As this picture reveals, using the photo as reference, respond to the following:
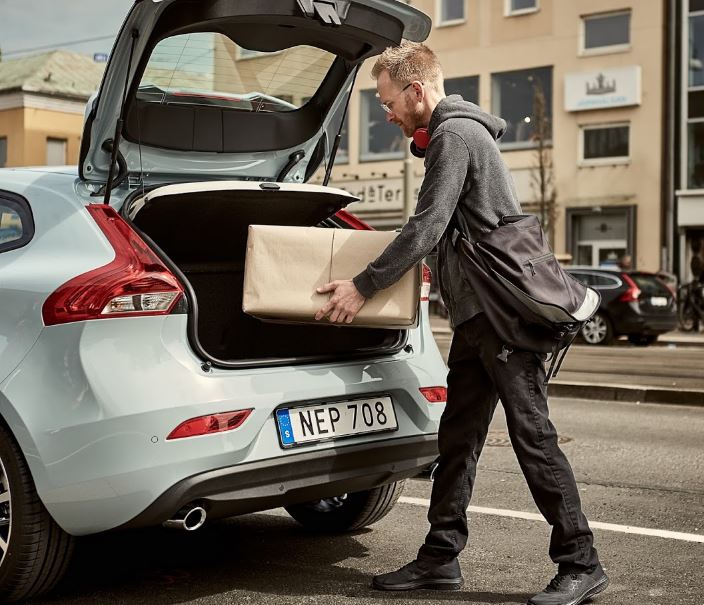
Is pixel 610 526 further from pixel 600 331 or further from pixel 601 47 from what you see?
pixel 601 47

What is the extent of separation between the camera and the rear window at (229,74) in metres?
4.51

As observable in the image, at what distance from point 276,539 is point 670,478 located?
250cm

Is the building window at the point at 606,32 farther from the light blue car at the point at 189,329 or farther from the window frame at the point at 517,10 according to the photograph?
the light blue car at the point at 189,329

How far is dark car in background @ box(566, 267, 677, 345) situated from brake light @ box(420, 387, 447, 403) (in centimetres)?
1590

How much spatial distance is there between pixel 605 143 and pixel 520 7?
505cm

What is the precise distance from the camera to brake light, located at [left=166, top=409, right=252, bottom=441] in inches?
148

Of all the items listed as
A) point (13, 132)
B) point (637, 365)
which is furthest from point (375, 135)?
point (637, 365)

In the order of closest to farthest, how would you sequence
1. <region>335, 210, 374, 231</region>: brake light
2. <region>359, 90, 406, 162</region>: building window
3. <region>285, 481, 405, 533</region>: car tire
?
1. <region>335, 210, 374, 231</region>: brake light
2. <region>285, 481, 405, 533</region>: car tire
3. <region>359, 90, 406, 162</region>: building window

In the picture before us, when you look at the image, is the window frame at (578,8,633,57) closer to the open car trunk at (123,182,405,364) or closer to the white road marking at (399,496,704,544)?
the white road marking at (399,496,704,544)

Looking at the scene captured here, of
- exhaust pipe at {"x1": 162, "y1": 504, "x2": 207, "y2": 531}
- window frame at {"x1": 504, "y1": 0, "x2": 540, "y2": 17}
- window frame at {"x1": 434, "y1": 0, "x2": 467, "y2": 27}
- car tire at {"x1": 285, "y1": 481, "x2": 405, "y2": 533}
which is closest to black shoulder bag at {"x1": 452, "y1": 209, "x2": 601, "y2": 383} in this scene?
exhaust pipe at {"x1": 162, "y1": 504, "x2": 207, "y2": 531}

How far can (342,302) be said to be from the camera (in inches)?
162

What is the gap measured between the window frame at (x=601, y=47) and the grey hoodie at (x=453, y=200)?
92.7 ft

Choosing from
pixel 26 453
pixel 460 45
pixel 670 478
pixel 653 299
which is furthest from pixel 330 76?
pixel 460 45

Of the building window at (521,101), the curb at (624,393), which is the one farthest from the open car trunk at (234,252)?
the building window at (521,101)
